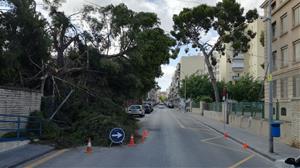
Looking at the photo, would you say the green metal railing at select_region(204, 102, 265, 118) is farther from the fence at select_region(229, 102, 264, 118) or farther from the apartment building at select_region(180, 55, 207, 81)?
the apartment building at select_region(180, 55, 207, 81)

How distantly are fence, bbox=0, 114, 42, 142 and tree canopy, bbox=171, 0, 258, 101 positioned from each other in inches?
1451

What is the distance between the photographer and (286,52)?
3900 cm

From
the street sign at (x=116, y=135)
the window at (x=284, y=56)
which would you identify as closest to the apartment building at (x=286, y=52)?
the window at (x=284, y=56)

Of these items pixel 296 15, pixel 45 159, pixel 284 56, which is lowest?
pixel 45 159

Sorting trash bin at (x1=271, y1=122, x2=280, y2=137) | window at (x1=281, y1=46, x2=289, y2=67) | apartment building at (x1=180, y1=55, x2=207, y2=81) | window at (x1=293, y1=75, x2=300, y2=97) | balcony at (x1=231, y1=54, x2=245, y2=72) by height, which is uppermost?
apartment building at (x1=180, y1=55, x2=207, y2=81)

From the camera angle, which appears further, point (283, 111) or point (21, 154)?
point (283, 111)

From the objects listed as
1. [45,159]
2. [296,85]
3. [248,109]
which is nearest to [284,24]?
[296,85]

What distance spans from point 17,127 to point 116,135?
14.5 ft

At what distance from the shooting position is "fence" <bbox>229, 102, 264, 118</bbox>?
109 ft

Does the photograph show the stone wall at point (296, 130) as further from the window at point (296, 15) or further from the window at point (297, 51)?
the window at point (296, 15)

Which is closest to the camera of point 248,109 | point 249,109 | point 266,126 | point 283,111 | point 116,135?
point 116,135

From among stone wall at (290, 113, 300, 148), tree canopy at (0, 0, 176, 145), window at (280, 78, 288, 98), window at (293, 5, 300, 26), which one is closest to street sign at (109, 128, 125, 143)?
tree canopy at (0, 0, 176, 145)

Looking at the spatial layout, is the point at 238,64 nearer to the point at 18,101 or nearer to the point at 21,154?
the point at 18,101

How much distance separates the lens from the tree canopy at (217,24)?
179 feet
